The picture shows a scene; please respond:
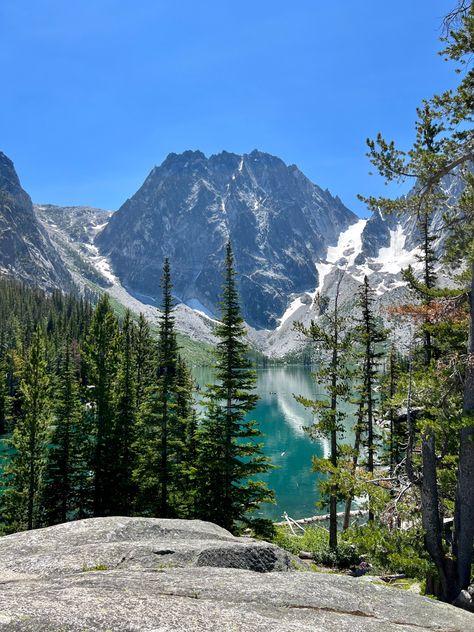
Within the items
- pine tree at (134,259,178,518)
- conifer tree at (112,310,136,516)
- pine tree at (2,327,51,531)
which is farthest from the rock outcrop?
conifer tree at (112,310,136,516)

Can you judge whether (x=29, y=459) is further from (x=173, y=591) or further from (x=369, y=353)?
(x=173, y=591)

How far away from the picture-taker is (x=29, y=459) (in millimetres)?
32562

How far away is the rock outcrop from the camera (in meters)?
4.62

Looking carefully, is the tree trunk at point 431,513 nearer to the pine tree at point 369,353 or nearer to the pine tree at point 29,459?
the pine tree at point 369,353

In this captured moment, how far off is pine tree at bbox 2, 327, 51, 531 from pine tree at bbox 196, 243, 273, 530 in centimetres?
1460

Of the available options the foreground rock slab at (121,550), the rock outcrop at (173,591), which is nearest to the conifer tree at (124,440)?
the foreground rock slab at (121,550)

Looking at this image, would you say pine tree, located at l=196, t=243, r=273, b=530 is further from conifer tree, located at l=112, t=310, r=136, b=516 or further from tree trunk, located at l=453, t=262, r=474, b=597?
tree trunk, located at l=453, t=262, r=474, b=597

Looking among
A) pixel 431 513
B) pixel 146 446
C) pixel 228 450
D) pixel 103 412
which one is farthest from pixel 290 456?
pixel 431 513

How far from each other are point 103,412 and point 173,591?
118 ft

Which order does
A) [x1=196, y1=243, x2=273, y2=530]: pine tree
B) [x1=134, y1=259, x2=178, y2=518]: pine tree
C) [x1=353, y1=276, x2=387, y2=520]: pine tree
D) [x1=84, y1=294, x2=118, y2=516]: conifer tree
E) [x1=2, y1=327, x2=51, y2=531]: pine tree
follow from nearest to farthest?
[x1=196, y1=243, x2=273, y2=530]: pine tree
[x1=353, y1=276, x2=387, y2=520]: pine tree
[x1=134, y1=259, x2=178, y2=518]: pine tree
[x1=2, y1=327, x2=51, y2=531]: pine tree
[x1=84, y1=294, x2=118, y2=516]: conifer tree

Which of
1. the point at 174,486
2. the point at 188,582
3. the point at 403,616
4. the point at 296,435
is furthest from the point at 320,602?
the point at 296,435

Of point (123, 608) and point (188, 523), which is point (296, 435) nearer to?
point (188, 523)

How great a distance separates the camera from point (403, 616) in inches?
245

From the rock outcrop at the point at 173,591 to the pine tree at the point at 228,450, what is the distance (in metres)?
15.9
